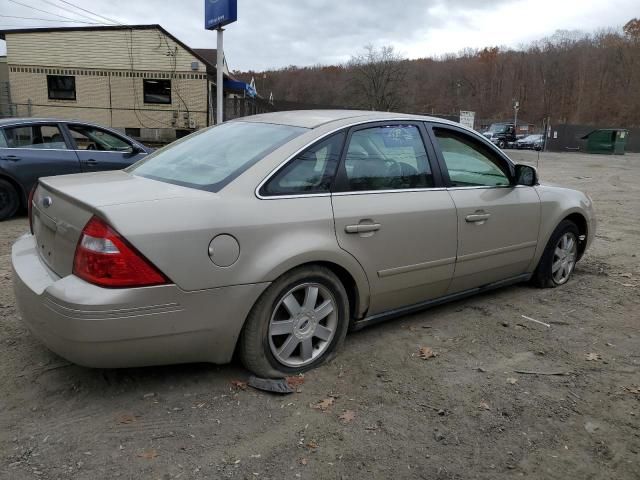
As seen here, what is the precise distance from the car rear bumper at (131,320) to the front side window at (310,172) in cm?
59

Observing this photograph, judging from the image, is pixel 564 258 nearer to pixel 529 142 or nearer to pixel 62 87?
pixel 62 87

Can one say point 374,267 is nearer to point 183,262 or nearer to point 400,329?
point 400,329

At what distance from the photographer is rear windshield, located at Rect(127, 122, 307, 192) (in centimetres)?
311

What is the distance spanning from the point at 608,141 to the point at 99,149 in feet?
139

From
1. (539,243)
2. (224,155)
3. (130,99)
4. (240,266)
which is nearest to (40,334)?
(240,266)

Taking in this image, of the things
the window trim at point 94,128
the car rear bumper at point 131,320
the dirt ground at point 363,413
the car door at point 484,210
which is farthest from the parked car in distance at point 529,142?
the car rear bumper at point 131,320

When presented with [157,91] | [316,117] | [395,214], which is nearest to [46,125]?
[316,117]

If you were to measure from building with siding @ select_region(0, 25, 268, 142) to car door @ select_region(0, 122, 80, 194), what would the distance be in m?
18.6

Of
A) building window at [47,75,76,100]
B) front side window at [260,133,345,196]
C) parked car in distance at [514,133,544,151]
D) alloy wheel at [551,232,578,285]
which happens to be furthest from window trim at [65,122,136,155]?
parked car in distance at [514,133,544,151]

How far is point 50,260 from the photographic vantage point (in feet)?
9.67

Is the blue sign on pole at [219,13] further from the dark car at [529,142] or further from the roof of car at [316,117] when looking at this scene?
the dark car at [529,142]

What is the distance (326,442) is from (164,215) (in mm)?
1348

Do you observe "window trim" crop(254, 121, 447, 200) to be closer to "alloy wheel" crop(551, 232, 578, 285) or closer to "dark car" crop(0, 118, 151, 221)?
"alloy wheel" crop(551, 232, 578, 285)

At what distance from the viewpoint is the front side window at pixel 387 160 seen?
346cm
